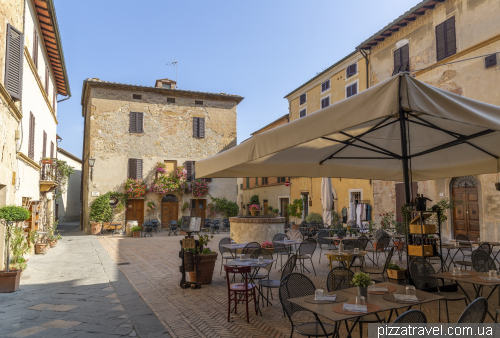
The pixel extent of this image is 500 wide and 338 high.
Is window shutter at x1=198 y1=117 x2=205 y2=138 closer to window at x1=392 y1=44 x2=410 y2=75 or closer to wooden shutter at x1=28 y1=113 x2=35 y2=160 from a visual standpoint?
window at x1=392 y1=44 x2=410 y2=75

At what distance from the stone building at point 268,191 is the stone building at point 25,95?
45.0 ft

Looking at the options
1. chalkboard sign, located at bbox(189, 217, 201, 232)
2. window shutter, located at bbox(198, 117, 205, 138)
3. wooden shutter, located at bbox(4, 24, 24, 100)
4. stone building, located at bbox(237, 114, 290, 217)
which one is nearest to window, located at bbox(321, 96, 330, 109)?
stone building, located at bbox(237, 114, 290, 217)

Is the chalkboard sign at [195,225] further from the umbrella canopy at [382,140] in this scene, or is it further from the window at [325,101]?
the window at [325,101]

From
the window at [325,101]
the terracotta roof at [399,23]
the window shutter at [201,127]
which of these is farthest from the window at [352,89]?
the window shutter at [201,127]

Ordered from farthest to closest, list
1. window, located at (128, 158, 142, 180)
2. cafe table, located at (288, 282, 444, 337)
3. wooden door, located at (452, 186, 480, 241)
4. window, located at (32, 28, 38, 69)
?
window, located at (128, 158, 142, 180) < wooden door, located at (452, 186, 480, 241) < window, located at (32, 28, 38, 69) < cafe table, located at (288, 282, 444, 337)

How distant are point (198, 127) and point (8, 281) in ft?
54.5

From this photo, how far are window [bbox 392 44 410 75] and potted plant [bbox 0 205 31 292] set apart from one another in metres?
13.3

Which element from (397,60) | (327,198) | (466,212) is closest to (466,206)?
(466,212)

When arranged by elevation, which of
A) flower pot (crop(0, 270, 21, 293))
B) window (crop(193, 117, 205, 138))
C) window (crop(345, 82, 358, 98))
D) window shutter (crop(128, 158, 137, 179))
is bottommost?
flower pot (crop(0, 270, 21, 293))

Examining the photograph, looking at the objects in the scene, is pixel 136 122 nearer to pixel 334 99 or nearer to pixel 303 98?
pixel 303 98

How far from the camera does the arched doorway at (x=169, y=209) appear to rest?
2061 centimetres

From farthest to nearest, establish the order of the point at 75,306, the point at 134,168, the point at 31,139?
the point at 134,168
the point at 31,139
the point at 75,306

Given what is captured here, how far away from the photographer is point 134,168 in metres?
20.2

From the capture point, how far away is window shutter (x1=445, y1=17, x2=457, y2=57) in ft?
40.7
